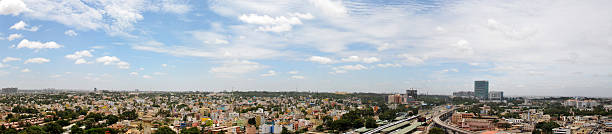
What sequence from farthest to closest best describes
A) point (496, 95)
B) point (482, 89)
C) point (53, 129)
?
1. point (496, 95)
2. point (482, 89)
3. point (53, 129)

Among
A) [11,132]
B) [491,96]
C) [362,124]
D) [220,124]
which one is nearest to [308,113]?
[362,124]

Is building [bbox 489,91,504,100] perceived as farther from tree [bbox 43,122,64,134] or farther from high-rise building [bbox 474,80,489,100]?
tree [bbox 43,122,64,134]

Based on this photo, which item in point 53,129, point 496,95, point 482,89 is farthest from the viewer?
point 496,95

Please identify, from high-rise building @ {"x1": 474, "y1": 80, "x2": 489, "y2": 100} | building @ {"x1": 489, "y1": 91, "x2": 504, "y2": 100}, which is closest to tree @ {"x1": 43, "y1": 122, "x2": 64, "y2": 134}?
high-rise building @ {"x1": 474, "y1": 80, "x2": 489, "y2": 100}

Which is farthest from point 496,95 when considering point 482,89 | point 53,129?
point 53,129

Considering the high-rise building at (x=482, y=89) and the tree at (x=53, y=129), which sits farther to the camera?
the high-rise building at (x=482, y=89)

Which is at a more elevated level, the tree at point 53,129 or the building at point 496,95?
the building at point 496,95

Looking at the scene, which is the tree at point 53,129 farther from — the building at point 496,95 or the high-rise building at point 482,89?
the building at point 496,95

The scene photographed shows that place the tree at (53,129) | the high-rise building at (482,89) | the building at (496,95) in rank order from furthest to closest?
1. the building at (496,95)
2. the high-rise building at (482,89)
3. the tree at (53,129)

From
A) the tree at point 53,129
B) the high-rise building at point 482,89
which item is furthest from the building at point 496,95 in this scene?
the tree at point 53,129

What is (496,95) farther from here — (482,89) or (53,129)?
(53,129)

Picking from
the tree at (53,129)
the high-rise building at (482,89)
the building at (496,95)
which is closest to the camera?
the tree at (53,129)
